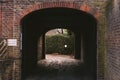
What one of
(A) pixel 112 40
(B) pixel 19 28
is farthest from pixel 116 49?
(B) pixel 19 28

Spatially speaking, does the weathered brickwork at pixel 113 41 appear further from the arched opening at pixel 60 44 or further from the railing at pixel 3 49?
the arched opening at pixel 60 44

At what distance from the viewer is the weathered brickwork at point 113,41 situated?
9750 millimetres

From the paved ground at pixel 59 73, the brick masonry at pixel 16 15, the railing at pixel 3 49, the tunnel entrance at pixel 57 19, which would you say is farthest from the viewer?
the paved ground at pixel 59 73

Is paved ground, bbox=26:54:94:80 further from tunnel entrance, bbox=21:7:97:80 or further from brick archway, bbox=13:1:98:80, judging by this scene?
brick archway, bbox=13:1:98:80

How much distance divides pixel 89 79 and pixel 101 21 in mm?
3376

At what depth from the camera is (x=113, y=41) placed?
34.5ft

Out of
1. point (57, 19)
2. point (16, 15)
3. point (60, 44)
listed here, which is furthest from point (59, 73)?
point (60, 44)

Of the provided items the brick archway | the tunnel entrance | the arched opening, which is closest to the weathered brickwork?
the brick archway

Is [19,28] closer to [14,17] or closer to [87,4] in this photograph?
[14,17]

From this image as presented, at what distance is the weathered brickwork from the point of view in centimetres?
975

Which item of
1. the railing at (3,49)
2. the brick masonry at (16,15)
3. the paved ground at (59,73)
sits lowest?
the paved ground at (59,73)

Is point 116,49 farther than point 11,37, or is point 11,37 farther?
point 11,37

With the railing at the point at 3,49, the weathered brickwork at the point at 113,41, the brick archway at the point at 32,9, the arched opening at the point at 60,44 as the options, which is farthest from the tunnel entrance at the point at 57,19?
the arched opening at the point at 60,44

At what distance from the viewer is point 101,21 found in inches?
489
